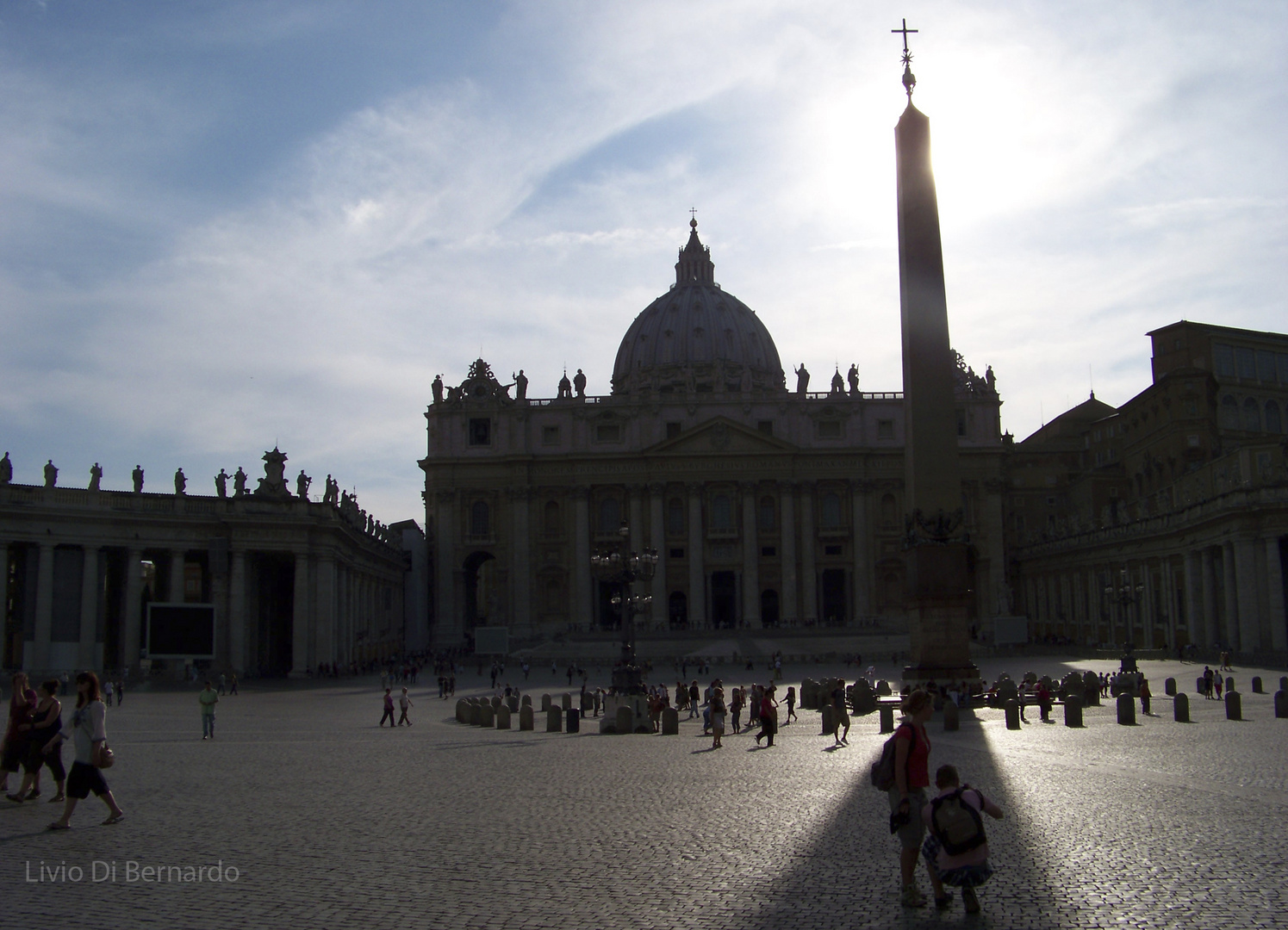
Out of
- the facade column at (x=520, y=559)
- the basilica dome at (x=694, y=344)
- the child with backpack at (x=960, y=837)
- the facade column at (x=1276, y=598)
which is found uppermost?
the basilica dome at (x=694, y=344)

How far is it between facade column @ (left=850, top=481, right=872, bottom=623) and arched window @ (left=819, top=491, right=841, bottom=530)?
116cm

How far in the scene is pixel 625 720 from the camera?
23281 millimetres

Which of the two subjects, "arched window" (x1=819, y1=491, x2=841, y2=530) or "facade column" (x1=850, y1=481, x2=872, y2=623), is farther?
"arched window" (x1=819, y1=491, x2=841, y2=530)

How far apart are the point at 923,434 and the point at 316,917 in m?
16.5

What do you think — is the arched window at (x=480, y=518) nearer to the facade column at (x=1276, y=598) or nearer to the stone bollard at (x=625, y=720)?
the facade column at (x=1276, y=598)

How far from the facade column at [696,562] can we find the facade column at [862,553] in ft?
31.8

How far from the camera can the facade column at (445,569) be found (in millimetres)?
76125

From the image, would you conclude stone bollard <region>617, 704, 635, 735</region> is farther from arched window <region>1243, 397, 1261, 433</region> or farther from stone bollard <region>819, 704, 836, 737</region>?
arched window <region>1243, 397, 1261, 433</region>

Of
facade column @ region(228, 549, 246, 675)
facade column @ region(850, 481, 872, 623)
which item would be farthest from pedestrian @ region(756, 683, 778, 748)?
facade column @ region(850, 481, 872, 623)

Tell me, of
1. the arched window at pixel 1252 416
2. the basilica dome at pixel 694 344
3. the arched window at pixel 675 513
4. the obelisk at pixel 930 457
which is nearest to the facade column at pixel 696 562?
the arched window at pixel 675 513

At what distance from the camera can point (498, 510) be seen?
257 ft

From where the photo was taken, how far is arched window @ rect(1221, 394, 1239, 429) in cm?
6244

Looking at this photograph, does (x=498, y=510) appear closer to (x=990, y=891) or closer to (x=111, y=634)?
(x=111, y=634)

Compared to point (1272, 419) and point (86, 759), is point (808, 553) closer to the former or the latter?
point (1272, 419)
